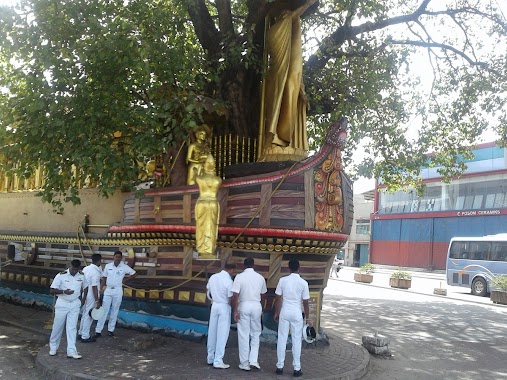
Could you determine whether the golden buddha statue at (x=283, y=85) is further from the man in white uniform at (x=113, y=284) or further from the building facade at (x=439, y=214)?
the building facade at (x=439, y=214)

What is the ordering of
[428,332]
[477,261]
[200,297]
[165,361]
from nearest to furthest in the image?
[165,361] < [200,297] < [428,332] < [477,261]

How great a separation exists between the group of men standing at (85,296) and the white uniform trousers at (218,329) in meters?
1.75

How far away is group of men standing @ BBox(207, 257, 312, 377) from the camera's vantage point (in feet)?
20.9

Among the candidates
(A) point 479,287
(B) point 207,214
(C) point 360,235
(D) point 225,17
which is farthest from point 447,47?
(C) point 360,235

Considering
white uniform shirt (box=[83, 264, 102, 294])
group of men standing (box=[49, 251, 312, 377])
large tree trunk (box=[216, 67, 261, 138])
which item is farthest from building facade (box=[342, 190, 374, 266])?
group of men standing (box=[49, 251, 312, 377])

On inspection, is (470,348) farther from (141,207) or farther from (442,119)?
(442,119)

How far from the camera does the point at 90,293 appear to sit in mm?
7762

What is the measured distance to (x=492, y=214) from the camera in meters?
33.6

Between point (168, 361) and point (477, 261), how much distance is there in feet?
60.2

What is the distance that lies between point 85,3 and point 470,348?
878 cm

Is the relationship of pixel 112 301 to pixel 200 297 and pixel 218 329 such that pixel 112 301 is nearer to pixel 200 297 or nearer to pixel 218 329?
pixel 200 297

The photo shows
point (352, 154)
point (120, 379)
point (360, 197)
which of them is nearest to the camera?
point (120, 379)

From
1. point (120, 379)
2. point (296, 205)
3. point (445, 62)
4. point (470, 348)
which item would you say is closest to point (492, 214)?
point (445, 62)

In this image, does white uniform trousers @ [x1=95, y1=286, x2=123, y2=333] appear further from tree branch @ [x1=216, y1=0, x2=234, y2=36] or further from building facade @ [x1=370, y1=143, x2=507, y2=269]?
building facade @ [x1=370, y1=143, x2=507, y2=269]
